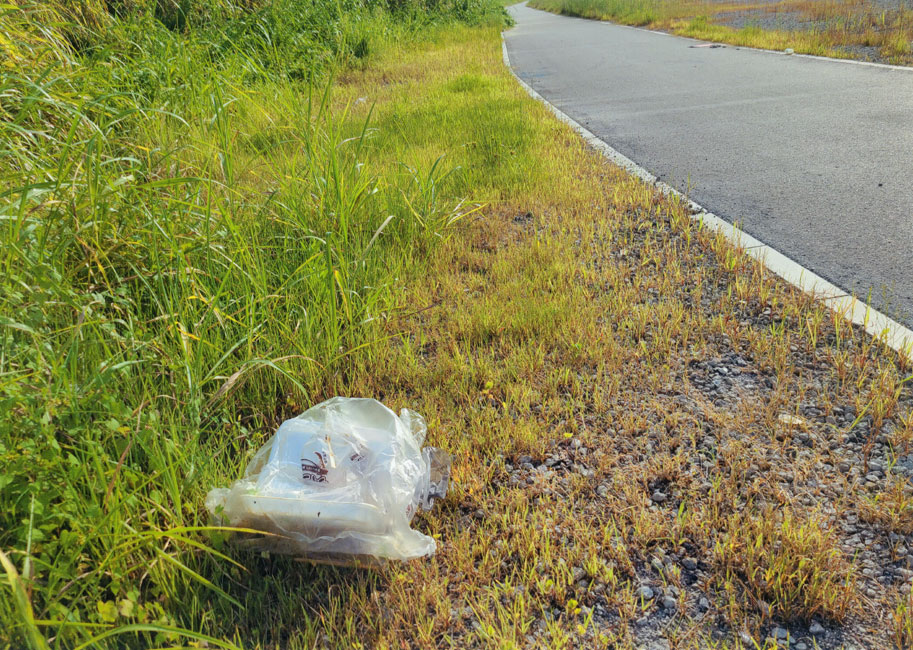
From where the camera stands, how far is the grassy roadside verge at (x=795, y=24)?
9914mm

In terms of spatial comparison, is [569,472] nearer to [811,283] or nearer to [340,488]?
[340,488]

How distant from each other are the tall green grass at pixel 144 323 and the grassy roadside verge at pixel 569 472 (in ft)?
0.08

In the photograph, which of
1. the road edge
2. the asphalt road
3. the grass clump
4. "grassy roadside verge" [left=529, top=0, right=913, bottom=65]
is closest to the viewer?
the grass clump

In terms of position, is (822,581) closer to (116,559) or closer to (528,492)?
(528,492)

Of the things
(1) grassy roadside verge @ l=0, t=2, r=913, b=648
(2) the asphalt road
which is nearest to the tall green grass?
(1) grassy roadside verge @ l=0, t=2, r=913, b=648

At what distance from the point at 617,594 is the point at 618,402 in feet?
3.08

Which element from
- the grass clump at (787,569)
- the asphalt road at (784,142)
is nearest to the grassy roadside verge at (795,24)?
the asphalt road at (784,142)

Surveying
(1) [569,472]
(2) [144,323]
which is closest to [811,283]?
(1) [569,472]

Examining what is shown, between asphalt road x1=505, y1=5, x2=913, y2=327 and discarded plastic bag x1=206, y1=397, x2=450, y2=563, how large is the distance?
2335 mm

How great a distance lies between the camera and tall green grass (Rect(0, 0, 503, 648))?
1.66m

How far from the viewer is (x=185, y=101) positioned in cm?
400

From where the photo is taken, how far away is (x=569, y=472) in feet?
7.25

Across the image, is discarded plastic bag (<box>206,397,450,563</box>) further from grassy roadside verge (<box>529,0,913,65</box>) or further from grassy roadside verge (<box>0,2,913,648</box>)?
grassy roadside verge (<box>529,0,913,65</box>)

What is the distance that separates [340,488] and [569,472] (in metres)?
0.80
